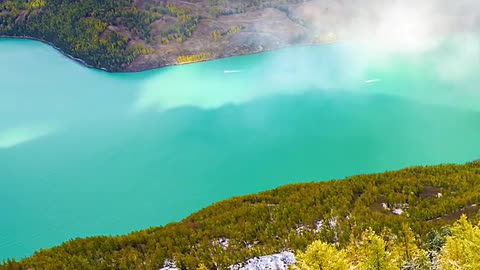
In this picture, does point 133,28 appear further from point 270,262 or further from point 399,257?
point 399,257

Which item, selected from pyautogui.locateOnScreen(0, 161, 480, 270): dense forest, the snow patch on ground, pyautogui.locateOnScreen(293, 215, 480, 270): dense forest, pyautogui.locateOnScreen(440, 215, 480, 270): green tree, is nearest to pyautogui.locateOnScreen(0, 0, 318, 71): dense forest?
pyautogui.locateOnScreen(0, 161, 480, 270): dense forest

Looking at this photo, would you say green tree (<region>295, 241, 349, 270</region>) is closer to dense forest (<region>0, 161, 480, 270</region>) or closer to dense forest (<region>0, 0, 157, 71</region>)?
dense forest (<region>0, 161, 480, 270</region>)

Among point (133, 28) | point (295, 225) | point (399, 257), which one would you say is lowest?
point (295, 225)

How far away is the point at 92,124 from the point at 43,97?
11435mm

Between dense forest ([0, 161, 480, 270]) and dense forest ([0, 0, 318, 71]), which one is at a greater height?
dense forest ([0, 0, 318, 71])

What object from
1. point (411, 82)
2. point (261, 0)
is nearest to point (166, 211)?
point (411, 82)

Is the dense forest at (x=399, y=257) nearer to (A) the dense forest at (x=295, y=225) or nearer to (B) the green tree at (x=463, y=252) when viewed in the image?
(B) the green tree at (x=463, y=252)

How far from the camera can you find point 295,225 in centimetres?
2612

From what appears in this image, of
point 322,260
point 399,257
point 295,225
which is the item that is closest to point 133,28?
point 295,225

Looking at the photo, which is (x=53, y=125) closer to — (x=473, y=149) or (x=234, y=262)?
(x=234, y=262)

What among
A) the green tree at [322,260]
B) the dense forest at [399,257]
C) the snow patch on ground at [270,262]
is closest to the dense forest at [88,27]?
the snow patch on ground at [270,262]

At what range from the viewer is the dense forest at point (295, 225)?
934 inches

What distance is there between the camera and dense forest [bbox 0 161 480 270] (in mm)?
23734

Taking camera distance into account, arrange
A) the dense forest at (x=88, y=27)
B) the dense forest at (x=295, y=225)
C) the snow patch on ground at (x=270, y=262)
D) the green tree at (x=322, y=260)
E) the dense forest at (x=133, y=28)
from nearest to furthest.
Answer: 1. the green tree at (x=322, y=260)
2. the snow patch on ground at (x=270, y=262)
3. the dense forest at (x=295, y=225)
4. the dense forest at (x=88, y=27)
5. the dense forest at (x=133, y=28)
